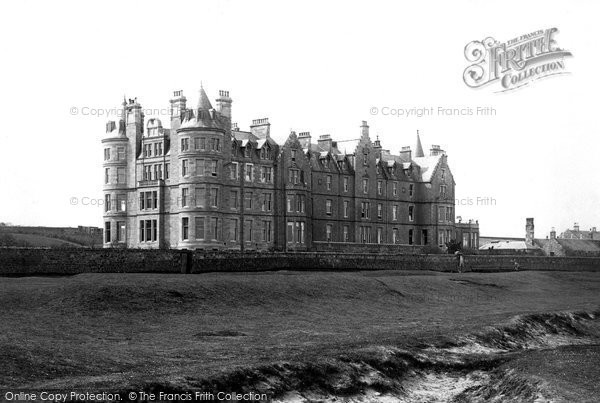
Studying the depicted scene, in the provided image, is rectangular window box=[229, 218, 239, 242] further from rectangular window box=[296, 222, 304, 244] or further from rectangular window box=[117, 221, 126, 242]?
rectangular window box=[117, 221, 126, 242]

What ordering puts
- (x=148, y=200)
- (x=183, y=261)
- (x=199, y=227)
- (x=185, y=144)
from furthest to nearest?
(x=148, y=200) < (x=185, y=144) < (x=199, y=227) < (x=183, y=261)

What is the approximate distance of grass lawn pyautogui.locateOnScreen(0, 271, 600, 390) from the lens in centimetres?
2273

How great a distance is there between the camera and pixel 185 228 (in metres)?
76.0

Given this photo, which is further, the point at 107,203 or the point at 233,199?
the point at 107,203

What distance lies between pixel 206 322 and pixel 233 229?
148 feet

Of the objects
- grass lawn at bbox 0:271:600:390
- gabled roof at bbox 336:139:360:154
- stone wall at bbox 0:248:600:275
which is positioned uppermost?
gabled roof at bbox 336:139:360:154

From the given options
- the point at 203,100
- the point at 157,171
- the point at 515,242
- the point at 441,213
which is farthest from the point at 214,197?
the point at 515,242

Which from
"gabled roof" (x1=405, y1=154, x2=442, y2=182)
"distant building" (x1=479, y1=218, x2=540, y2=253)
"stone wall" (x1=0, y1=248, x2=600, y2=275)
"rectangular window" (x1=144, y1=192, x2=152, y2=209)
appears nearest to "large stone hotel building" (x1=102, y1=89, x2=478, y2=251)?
"rectangular window" (x1=144, y1=192, x2=152, y2=209)

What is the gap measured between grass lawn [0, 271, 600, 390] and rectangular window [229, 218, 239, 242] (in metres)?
26.0

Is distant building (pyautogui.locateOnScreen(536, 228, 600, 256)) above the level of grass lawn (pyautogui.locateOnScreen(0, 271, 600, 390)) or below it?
above

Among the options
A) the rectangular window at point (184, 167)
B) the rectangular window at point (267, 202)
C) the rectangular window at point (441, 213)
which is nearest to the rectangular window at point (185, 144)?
the rectangular window at point (184, 167)

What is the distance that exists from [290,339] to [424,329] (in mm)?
6977

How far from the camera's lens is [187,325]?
3247 centimetres

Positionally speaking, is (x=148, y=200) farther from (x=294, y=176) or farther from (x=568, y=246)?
(x=568, y=246)
